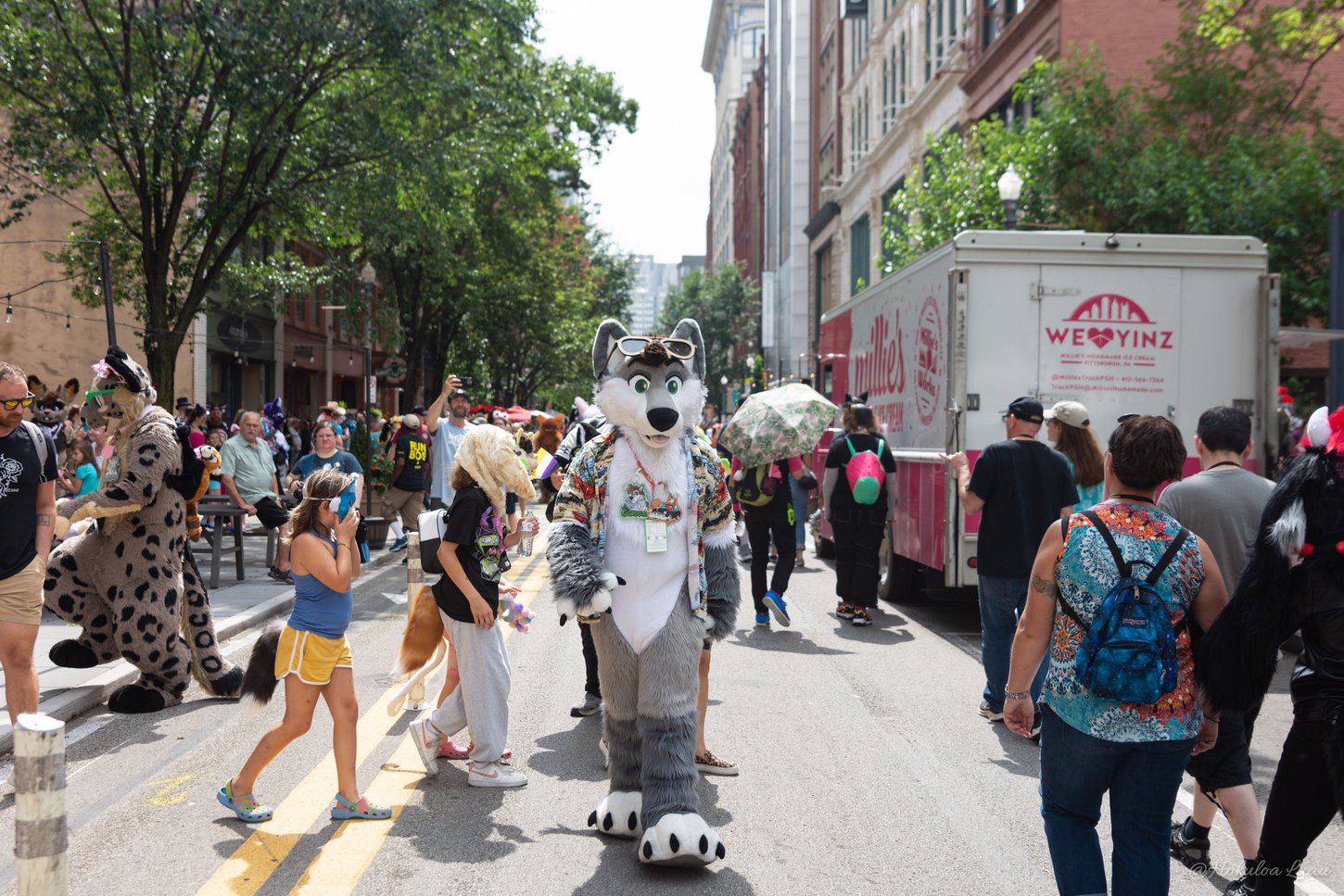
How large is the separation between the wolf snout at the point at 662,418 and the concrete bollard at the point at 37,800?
8.42ft

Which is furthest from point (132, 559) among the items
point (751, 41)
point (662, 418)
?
point (751, 41)

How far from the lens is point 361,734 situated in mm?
6902

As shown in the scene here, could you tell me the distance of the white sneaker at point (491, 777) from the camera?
5.93 metres

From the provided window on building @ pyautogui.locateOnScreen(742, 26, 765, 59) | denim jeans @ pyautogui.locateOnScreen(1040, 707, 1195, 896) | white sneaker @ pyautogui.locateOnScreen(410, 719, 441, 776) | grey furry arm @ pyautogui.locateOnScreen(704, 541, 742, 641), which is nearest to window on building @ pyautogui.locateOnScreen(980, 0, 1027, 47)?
grey furry arm @ pyautogui.locateOnScreen(704, 541, 742, 641)

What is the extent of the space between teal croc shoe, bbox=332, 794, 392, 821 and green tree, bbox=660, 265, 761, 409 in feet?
214

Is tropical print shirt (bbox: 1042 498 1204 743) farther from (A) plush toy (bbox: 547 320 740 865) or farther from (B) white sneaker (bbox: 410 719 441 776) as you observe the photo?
(B) white sneaker (bbox: 410 719 441 776)

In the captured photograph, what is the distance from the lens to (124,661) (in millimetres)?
8547

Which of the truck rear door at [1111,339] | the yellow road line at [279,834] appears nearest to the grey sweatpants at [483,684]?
the yellow road line at [279,834]

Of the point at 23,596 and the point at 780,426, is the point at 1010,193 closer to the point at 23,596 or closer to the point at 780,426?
the point at 780,426

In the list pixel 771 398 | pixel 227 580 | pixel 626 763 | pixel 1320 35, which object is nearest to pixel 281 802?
pixel 626 763

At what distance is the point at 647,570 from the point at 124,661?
5.17 metres

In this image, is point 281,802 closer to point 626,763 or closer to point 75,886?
point 75,886

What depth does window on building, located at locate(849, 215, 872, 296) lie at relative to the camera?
42719 millimetres

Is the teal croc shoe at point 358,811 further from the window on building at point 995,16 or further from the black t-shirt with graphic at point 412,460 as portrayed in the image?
the window on building at point 995,16
